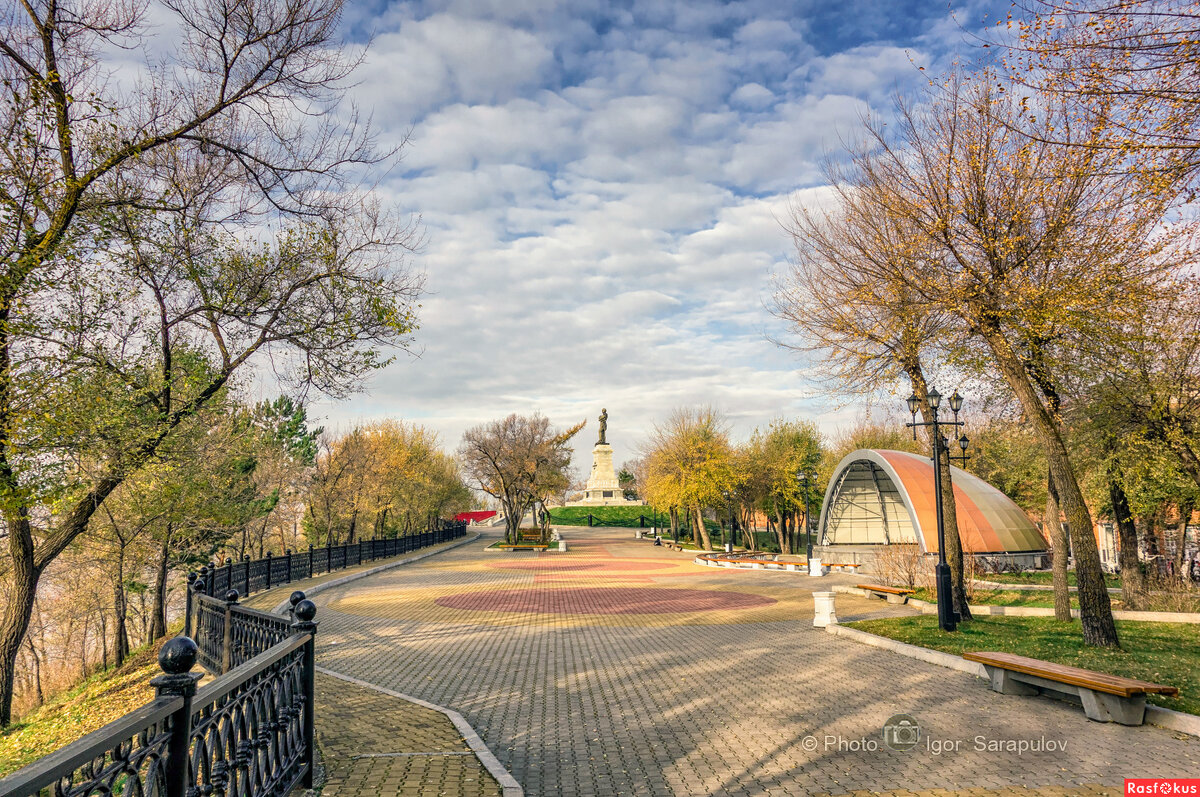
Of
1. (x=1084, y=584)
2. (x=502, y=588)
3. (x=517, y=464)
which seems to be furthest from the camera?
(x=517, y=464)

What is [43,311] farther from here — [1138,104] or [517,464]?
[517,464]

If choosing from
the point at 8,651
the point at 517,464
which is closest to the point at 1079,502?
the point at 8,651

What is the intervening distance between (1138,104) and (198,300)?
13.7 meters

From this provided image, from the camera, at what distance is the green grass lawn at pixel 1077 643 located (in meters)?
8.39

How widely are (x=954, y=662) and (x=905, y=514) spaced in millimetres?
28213

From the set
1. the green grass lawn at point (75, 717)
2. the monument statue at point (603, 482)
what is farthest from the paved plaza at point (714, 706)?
the monument statue at point (603, 482)

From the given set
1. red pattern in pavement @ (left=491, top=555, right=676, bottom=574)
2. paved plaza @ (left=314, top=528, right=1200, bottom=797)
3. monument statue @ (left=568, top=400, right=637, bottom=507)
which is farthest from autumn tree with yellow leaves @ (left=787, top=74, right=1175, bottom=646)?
monument statue @ (left=568, top=400, right=637, bottom=507)

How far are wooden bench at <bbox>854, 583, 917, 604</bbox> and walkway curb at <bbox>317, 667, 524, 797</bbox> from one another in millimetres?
13396

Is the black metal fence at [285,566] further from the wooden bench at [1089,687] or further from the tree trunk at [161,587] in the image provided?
the wooden bench at [1089,687]

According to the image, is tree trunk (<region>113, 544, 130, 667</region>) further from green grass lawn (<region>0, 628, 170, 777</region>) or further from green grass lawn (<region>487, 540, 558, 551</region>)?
green grass lawn (<region>487, 540, 558, 551</region>)

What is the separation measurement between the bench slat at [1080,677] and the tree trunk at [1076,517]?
2.90 meters

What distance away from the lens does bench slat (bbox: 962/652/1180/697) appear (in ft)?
21.5

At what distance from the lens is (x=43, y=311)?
31.3ft

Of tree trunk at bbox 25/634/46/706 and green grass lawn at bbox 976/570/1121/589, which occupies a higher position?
green grass lawn at bbox 976/570/1121/589
